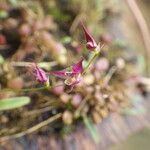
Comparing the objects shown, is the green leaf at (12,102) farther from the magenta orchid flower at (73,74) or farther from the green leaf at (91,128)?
the magenta orchid flower at (73,74)

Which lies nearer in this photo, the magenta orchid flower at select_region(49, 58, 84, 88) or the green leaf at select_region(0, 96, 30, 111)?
the magenta orchid flower at select_region(49, 58, 84, 88)

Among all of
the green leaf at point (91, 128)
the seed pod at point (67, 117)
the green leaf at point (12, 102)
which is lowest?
the green leaf at point (91, 128)

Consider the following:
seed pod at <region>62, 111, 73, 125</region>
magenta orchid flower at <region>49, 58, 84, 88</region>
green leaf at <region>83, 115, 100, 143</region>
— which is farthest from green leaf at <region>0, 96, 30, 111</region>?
magenta orchid flower at <region>49, 58, 84, 88</region>

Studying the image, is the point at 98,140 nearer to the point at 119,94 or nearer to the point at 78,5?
the point at 119,94

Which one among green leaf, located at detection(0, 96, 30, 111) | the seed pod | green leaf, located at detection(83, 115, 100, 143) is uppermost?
green leaf, located at detection(0, 96, 30, 111)

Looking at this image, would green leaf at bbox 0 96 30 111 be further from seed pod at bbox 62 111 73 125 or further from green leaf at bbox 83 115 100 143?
green leaf at bbox 83 115 100 143

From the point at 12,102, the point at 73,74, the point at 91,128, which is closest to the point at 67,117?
the point at 91,128

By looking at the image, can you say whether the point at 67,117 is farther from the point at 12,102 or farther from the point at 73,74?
the point at 73,74

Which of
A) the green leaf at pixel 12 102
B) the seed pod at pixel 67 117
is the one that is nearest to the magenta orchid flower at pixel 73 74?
the green leaf at pixel 12 102

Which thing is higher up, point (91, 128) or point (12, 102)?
point (12, 102)

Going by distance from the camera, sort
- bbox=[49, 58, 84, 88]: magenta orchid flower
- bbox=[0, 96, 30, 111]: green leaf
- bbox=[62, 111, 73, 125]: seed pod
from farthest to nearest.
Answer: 1. bbox=[62, 111, 73, 125]: seed pod
2. bbox=[0, 96, 30, 111]: green leaf
3. bbox=[49, 58, 84, 88]: magenta orchid flower

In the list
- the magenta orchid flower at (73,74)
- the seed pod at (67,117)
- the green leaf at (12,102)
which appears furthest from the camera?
the seed pod at (67,117)

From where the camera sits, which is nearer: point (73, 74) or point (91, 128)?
point (73, 74)
